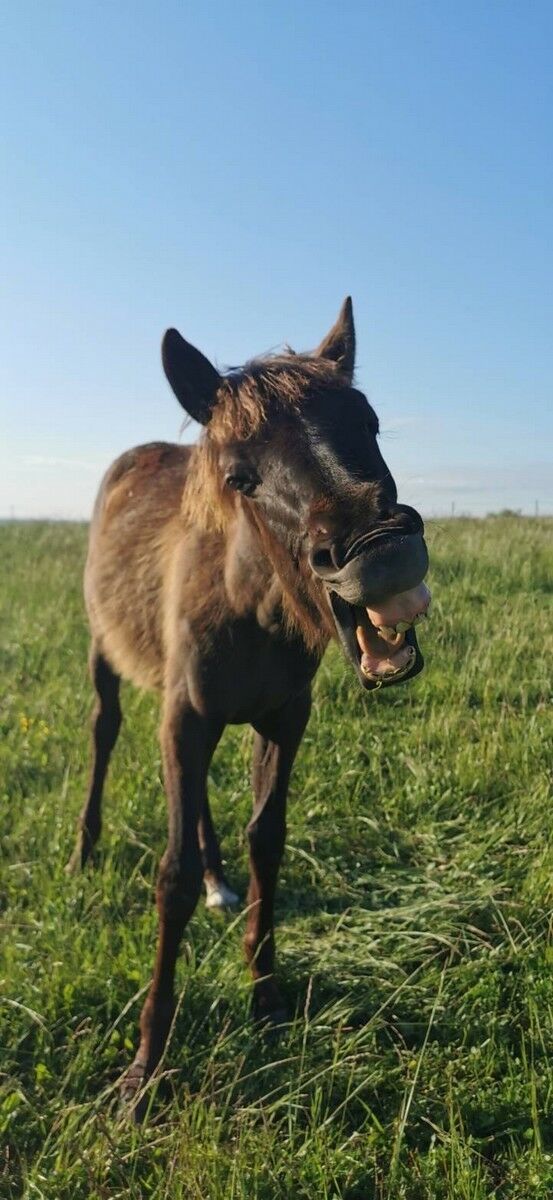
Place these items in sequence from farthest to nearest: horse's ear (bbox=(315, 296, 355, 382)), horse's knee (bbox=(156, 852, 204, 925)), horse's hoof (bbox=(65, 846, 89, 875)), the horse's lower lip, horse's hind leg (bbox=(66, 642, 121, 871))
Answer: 1. horse's hind leg (bbox=(66, 642, 121, 871))
2. horse's hoof (bbox=(65, 846, 89, 875))
3. horse's ear (bbox=(315, 296, 355, 382))
4. horse's knee (bbox=(156, 852, 204, 925))
5. the horse's lower lip

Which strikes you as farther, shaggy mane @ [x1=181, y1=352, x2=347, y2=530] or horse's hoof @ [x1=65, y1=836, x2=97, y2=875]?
horse's hoof @ [x1=65, y1=836, x2=97, y2=875]

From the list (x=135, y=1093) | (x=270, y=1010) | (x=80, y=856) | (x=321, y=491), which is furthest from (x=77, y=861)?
(x=321, y=491)

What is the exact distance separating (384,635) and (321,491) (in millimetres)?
436

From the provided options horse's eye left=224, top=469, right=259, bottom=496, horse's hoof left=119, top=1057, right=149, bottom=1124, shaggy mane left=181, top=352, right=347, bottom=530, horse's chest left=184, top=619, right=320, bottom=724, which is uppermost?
shaggy mane left=181, top=352, right=347, bottom=530

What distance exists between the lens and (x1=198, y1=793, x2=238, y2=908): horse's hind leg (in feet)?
13.3

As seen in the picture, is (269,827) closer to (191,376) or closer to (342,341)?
(191,376)

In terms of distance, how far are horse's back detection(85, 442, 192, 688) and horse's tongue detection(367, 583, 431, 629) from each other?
1.86 meters

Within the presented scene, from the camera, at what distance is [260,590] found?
302cm

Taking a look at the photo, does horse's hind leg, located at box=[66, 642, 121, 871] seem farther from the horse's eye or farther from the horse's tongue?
the horse's tongue

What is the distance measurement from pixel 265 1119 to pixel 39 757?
129 inches

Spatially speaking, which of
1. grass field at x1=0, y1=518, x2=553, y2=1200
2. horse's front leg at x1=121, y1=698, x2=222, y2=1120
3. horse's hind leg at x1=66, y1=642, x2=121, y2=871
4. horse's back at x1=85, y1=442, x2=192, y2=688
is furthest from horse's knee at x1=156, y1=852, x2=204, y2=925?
horse's hind leg at x1=66, y1=642, x2=121, y2=871

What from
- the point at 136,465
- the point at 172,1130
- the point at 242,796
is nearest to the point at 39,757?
the point at 242,796

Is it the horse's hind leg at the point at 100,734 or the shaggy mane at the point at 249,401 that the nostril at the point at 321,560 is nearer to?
the shaggy mane at the point at 249,401

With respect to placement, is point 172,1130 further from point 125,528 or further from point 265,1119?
point 125,528
